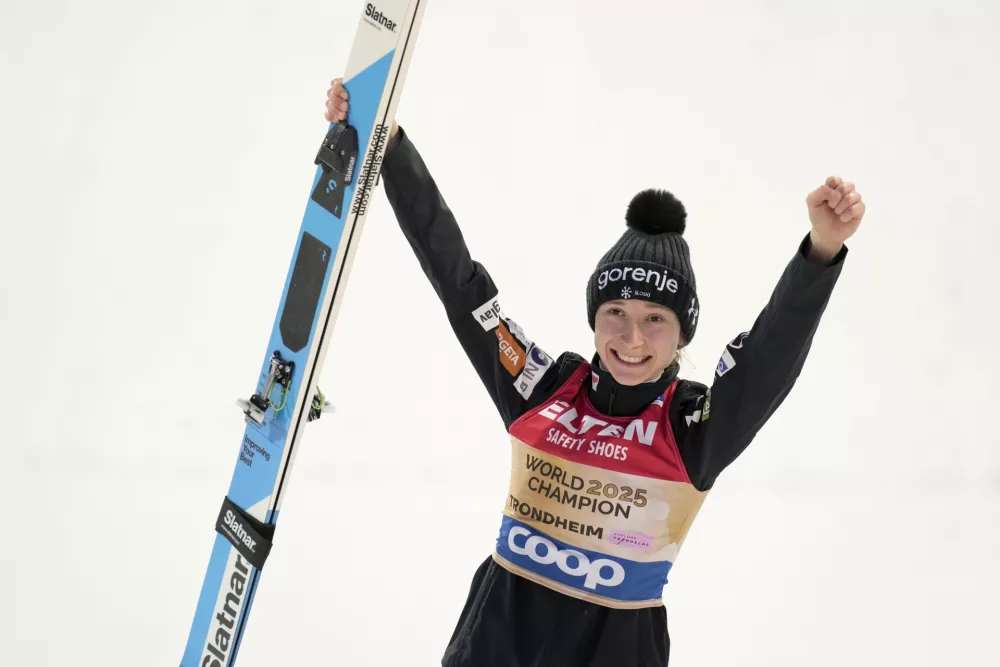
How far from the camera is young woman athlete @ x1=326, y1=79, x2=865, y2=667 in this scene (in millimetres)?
2090

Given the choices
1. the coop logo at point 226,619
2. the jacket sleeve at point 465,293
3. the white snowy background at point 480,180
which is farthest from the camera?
the white snowy background at point 480,180

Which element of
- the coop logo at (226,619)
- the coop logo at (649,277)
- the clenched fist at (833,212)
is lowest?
the coop logo at (226,619)

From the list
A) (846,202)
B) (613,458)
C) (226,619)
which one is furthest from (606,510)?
(226,619)

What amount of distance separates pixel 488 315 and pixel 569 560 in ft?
1.54

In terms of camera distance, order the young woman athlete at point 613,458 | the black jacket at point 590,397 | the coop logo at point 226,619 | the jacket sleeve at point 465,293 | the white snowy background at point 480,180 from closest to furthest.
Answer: the black jacket at point 590,397
the young woman athlete at point 613,458
the jacket sleeve at point 465,293
the coop logo at point 226,619
the white snowy background at point 480,180

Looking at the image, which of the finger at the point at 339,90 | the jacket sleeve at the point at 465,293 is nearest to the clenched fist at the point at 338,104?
the finger at the point at 339,90

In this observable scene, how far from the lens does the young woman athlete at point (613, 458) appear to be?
2.09 meters

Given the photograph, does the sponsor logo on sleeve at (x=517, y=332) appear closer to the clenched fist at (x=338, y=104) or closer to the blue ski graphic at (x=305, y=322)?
the blue ski graphic at (x=305, y=322)

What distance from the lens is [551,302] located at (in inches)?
178

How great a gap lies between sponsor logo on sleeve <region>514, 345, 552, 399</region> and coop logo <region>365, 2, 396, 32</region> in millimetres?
634

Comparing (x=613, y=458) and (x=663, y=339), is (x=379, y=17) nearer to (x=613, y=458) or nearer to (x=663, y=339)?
(x=663, y=339)

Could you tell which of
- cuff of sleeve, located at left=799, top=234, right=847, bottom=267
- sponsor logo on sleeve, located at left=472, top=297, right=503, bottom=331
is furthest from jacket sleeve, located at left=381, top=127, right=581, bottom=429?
cuff of sleeve, located at left=799, top=234, right=847, bottom=267

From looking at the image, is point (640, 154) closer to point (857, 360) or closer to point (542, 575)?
point (857, 360)

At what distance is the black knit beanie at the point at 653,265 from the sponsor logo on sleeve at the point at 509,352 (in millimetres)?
164
